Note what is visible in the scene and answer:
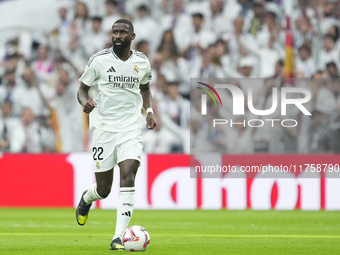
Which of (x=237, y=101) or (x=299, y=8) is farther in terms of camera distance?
(x=299, y=8)

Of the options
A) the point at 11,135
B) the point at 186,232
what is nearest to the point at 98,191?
Answer: the point at 186,232

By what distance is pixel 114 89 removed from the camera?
22.5 feet

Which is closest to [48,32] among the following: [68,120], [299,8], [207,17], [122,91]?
[68,120]

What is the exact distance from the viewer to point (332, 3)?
53.3 ft

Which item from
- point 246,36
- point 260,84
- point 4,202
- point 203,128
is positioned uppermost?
point 246,36

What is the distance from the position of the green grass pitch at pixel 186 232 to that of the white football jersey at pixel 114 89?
1.33 metres

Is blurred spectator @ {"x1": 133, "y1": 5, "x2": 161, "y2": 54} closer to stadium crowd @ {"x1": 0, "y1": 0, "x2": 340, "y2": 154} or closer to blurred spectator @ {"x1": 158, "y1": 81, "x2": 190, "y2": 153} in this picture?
stadium crowd @ {"x1": 0, "y1": 0, "x2": 340, "y2": 154}

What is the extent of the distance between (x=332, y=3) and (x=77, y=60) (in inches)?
260

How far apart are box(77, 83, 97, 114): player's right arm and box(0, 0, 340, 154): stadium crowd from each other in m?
6.70

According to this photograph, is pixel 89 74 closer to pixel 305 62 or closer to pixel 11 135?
pixel 11 135

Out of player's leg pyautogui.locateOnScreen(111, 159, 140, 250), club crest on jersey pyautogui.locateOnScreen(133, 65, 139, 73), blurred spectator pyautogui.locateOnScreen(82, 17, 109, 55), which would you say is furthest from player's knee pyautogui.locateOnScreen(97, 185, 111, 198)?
blurred spectator pyautogui.locateOnScreen(82, 17, 109, 55)

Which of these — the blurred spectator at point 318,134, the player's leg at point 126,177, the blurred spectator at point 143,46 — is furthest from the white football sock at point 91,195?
the blurred spectator at point 143,46

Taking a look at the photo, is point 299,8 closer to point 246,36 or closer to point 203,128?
point 246,36

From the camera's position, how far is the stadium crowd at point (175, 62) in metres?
13.5
